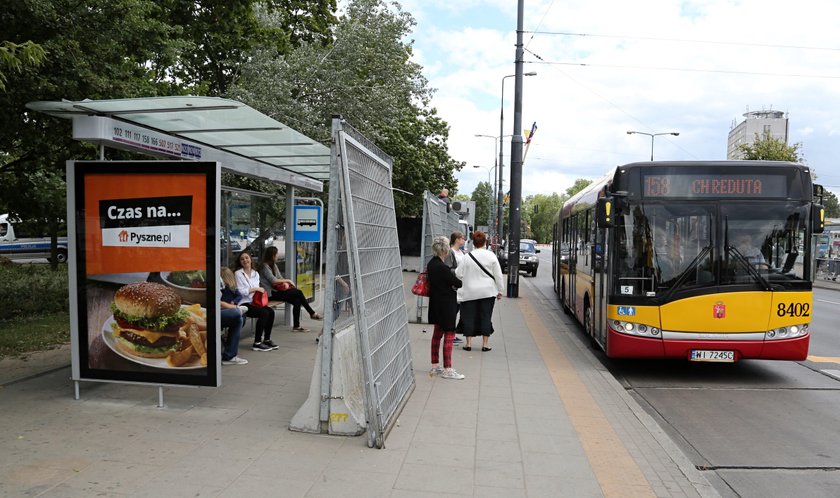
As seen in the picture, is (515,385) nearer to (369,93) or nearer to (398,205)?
(369,93)

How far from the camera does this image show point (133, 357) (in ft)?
19.0

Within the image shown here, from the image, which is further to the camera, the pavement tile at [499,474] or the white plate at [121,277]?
the white plate at [121,277]

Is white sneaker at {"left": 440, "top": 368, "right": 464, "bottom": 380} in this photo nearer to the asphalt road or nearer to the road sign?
the asphalt road

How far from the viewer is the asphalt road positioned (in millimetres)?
5039

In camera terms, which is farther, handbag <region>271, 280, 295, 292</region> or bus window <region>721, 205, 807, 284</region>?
handbag <region>271, 280, 295, 292</region>

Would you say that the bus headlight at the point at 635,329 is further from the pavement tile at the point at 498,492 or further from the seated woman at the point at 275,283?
the seated woman at the point at 275,283

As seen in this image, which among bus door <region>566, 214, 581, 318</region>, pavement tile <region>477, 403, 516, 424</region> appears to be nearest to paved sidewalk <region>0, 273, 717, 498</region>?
pavement tile <region>477, 403, 516, 424</region>

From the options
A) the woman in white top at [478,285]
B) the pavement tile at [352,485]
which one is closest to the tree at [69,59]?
the woman in white top at [478,285]

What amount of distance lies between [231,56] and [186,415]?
16.1 m

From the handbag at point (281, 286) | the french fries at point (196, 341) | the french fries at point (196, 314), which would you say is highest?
the french fries at point (196, 314)

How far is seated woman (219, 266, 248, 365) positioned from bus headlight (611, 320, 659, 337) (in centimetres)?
469

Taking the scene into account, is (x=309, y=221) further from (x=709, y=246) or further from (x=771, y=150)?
(x=771, y=150)

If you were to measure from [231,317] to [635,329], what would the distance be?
16.3ft

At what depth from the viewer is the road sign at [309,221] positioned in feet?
35.0
